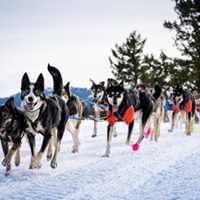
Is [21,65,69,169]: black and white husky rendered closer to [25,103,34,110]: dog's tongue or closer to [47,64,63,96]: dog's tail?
[25,103,34,110]: dog's tongue

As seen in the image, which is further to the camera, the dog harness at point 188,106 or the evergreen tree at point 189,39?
the evergreen tree at point 189,39

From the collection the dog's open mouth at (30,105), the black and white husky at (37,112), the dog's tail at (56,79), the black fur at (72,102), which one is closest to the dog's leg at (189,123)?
the black fur at (72,102)

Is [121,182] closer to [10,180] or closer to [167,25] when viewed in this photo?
[10,180]

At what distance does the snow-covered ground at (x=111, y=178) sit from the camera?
422 centimetres

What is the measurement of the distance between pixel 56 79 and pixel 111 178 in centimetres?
269

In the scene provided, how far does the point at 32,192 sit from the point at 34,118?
1.50 m

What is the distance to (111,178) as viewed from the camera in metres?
5.06

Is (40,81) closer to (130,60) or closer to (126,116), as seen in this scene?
(126,116)

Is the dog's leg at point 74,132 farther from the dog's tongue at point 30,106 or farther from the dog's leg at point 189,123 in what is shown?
the dog's leg at point 189,123

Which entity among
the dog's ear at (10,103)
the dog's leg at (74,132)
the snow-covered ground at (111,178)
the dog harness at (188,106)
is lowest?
the snow-covered ground at (111,178)

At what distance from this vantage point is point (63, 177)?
515 centimetres

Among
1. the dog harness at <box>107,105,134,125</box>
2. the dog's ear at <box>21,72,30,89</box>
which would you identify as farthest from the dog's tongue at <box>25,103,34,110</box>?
the dog harness at <box>107,105,134,125</box>

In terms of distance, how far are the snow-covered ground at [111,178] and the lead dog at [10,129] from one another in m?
0.30

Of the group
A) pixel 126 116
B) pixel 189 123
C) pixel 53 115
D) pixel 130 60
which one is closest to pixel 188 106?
pixel 189 123
